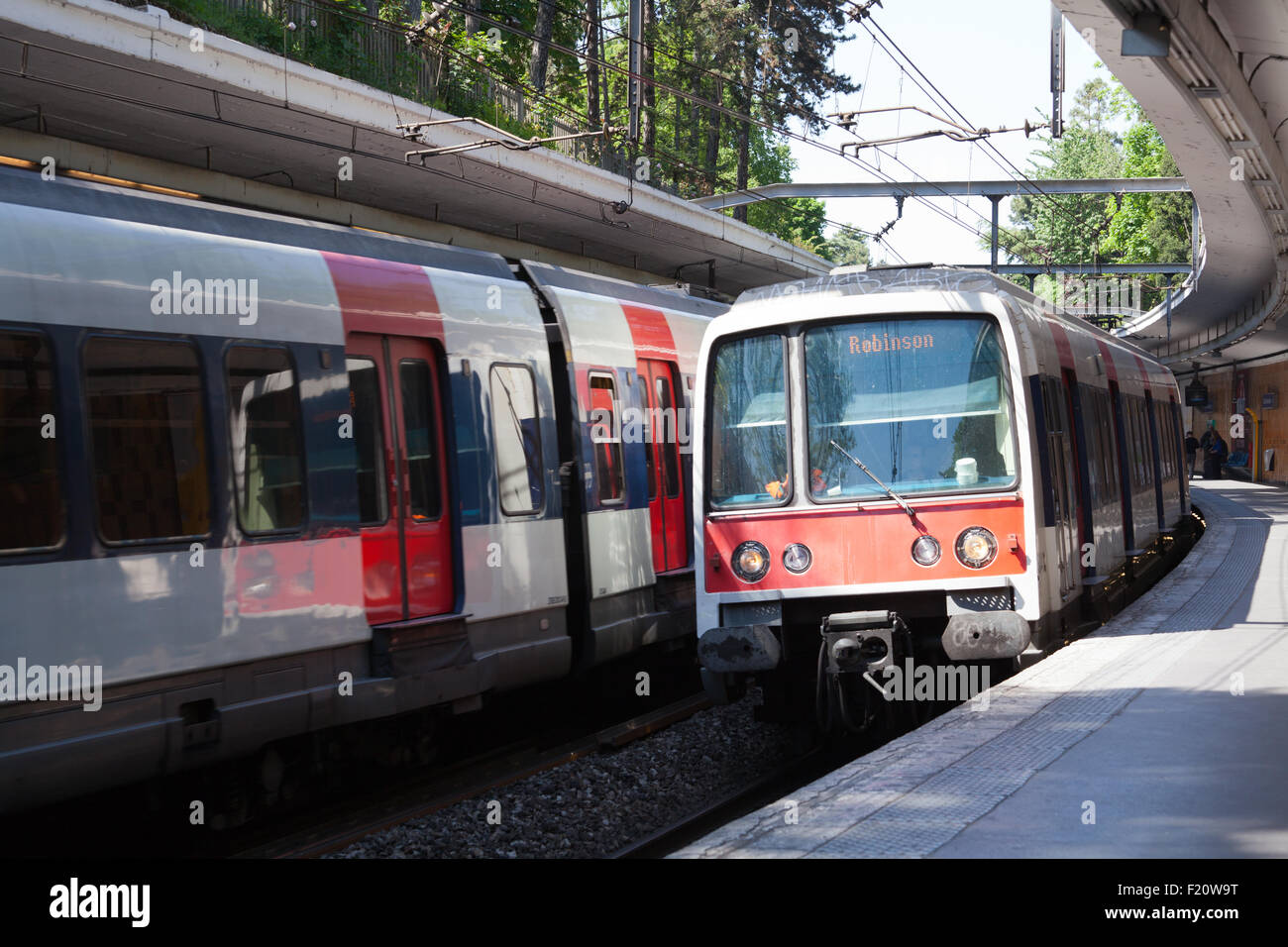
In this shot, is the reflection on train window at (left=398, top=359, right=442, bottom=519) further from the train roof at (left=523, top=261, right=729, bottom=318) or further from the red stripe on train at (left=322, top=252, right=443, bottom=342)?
the train roof at (left=523, top=261, right=729, bottom=318)

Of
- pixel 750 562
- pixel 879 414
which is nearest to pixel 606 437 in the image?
pixel 750 562

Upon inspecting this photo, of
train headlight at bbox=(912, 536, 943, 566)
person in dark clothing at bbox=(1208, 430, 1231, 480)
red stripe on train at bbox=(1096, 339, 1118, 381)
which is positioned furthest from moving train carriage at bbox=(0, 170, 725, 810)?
person in dark clothing at bbox=(1208, 430, 1231, 480)

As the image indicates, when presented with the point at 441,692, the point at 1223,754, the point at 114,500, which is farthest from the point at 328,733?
the point at 1223,754

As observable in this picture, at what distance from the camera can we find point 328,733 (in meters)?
8.85

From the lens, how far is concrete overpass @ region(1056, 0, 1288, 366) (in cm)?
1087

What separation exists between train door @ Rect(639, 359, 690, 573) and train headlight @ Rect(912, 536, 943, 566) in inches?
150

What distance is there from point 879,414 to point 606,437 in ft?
10.5

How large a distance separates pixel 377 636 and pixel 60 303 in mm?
2984

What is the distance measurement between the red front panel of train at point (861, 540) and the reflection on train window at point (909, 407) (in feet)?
0.54

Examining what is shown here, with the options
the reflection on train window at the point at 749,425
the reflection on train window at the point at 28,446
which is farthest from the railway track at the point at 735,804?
the reflection on train window at the point at 28,446

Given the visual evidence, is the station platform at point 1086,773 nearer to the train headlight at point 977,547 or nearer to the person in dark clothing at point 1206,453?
the train headlight at point 977,547

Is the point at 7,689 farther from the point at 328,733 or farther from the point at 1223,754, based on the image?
the point at 1223,754

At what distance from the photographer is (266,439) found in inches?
310

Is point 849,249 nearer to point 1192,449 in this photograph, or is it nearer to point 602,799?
point 1192,449
